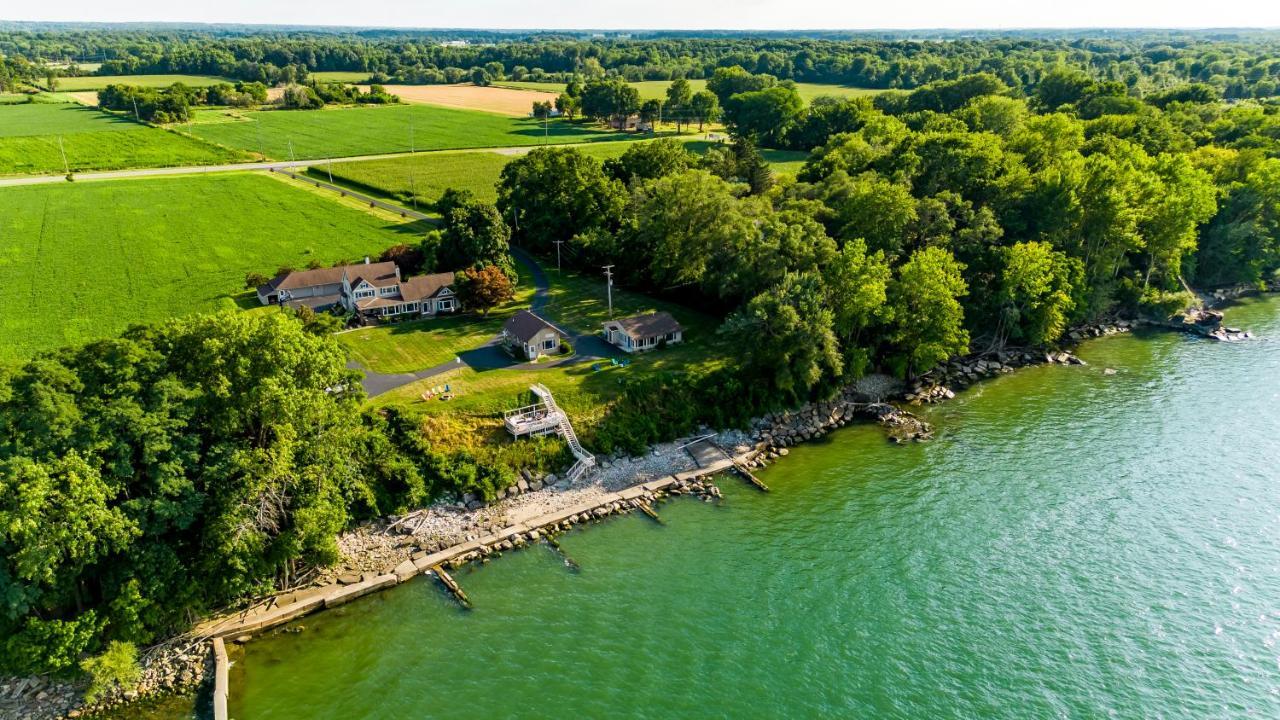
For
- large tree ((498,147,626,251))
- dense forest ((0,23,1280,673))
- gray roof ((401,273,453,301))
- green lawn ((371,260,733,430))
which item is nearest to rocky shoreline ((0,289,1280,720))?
dense forest ((0,23,1280,673))

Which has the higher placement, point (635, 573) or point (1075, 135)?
point (1075, 135)

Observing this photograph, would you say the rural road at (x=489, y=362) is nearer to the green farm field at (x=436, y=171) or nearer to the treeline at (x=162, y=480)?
the treeline at (x=162, y=480)

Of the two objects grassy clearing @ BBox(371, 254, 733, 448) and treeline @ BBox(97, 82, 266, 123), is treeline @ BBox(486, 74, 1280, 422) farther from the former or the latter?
treeline @ BBox(97, 82, 266, 123)

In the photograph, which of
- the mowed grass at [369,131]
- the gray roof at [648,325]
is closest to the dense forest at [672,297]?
the gray roof at [648,325]

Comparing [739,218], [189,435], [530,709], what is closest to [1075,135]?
[739,218]

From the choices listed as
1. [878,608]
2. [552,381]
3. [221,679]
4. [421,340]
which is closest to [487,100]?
[421,340]

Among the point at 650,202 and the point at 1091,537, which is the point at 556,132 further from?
the point at 1091,537

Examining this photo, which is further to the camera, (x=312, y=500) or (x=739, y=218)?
(x=739, y=218)

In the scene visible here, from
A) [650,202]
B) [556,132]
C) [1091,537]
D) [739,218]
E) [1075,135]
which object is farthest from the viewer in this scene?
[556,132]
